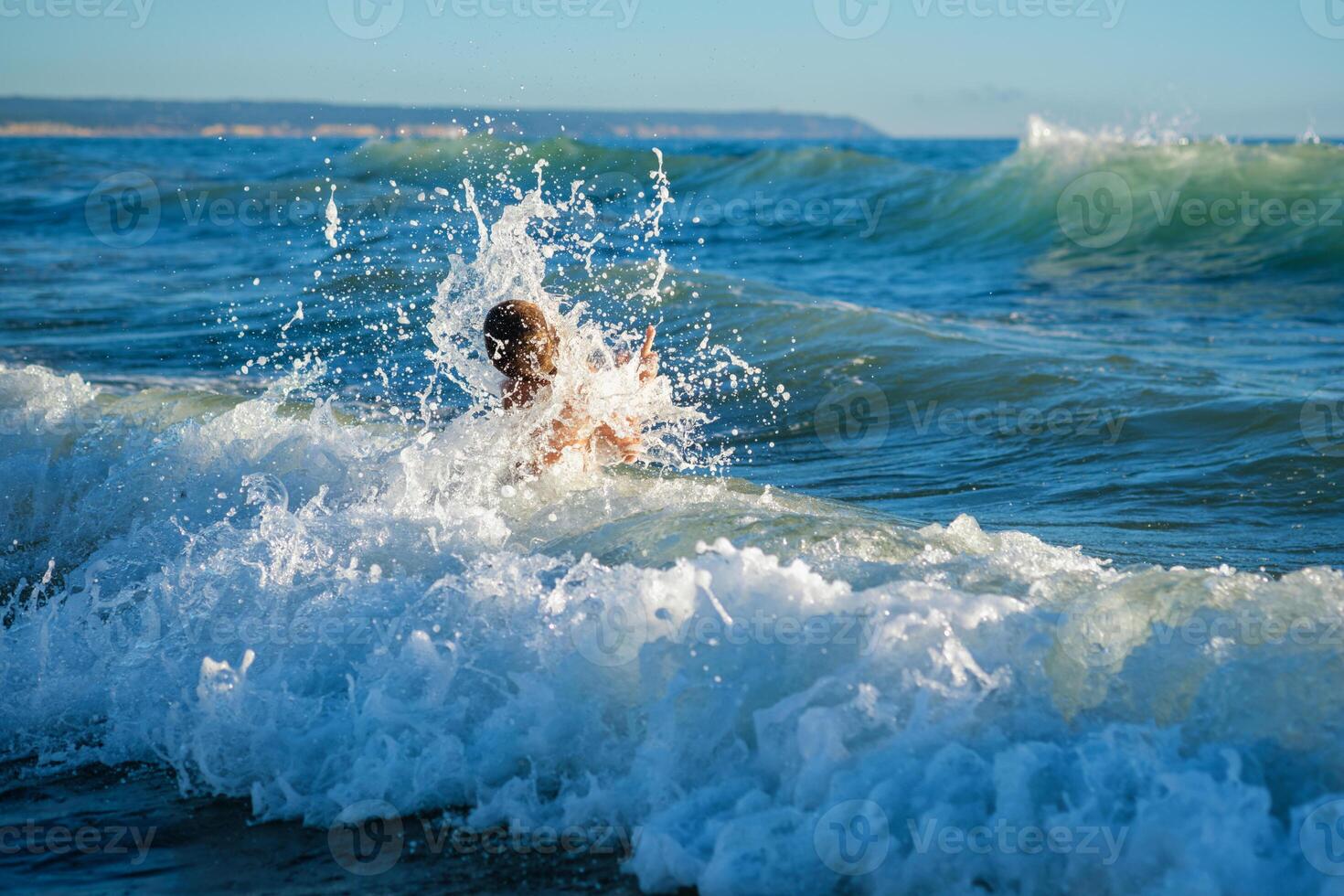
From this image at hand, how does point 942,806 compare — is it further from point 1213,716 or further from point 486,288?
point 486,288

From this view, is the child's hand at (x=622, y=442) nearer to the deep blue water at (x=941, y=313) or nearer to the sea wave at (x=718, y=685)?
the sea wave at (x=718, y=685)

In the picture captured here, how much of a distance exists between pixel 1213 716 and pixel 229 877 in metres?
2.59

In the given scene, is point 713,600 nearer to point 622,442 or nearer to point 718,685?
point 718,685

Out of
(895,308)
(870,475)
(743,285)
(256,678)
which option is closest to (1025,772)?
(256,678)

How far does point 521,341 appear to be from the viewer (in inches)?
228

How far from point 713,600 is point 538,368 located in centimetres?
238

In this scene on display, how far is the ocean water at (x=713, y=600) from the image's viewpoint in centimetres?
312

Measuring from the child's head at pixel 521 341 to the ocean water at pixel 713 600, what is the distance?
145 millimetres

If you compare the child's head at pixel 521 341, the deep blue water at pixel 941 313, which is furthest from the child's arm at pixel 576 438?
the deep blue water at pixel 941 313

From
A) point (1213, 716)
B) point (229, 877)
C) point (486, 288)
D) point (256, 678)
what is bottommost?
point (229, 877)

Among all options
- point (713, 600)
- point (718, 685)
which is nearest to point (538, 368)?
point (713, 600)

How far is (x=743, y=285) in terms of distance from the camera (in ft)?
41.4

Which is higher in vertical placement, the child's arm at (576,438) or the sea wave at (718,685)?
the child's arm at (576,438)

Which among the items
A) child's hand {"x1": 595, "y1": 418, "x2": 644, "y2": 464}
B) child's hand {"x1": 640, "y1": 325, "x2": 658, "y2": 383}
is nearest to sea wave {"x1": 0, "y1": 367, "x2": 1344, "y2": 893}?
child's hand {"x1": 595, "y1": 418, "x2": 644, "y2": 464}
